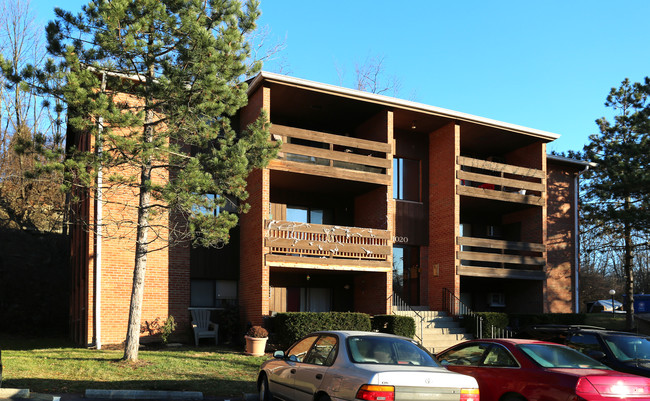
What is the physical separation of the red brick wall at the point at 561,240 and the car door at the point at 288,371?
1800 centimetres


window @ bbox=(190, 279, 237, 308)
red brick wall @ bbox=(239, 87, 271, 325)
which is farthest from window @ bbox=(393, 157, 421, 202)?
window @ bbox=(190, 279, 237, 308)

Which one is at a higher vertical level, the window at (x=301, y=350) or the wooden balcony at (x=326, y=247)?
the wooden balcony at (x=326, y=247)

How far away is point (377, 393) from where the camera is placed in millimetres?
6527

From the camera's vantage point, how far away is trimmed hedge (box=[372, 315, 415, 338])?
1769 centimetres

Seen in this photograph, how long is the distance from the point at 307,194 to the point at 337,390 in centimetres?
1488

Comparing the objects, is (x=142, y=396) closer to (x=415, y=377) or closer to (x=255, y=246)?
(x=415, y=377)

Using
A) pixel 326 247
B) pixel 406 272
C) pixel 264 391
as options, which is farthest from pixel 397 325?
pixel 264 391

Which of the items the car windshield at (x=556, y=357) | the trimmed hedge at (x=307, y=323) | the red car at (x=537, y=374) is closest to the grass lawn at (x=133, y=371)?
the trimmed hedge at (x=307, y=323)

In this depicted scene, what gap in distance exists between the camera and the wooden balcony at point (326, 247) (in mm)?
18094

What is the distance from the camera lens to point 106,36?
1252cm

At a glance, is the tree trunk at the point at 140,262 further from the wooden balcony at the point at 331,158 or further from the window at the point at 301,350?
the window at the point at 301,350

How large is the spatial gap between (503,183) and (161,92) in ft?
46.8

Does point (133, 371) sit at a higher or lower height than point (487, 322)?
lower

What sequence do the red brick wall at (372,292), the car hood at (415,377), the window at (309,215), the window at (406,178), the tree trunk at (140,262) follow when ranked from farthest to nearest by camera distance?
the window at (406,178), the window at (309,215), the red brick wall at (372,292), the tree trunk at (140,262), the car hood at (415,377)
